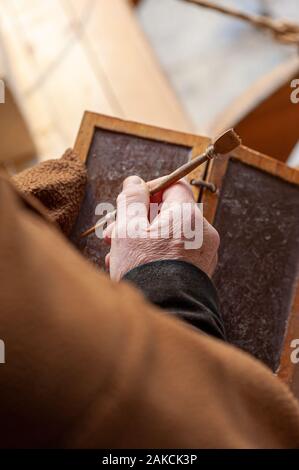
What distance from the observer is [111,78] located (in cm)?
199

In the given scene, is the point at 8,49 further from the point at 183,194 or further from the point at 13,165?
the point at 183,194

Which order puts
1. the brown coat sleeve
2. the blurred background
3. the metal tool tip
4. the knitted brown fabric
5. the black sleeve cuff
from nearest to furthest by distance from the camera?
the brown coat sleeve < the black sleeve cuff < the metal tool tip < the knitted brown fabric < the blurred background

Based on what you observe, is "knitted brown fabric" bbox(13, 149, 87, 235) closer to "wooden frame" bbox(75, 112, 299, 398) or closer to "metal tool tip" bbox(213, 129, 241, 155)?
"wooden frame" bbox(75, 112, 299, 398)

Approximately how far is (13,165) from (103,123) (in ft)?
3.22

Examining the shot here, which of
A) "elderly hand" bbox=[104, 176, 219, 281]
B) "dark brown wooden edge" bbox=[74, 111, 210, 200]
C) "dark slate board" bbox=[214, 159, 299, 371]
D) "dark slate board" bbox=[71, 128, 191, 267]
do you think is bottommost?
"dark slate board" bbox=[214, 159, 299, 371]

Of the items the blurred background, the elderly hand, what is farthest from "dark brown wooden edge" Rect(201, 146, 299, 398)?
the blurred background

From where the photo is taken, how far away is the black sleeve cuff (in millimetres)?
690

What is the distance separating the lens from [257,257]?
3.18 feet

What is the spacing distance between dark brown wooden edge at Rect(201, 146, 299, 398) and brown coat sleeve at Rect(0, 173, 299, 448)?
1.41 feet

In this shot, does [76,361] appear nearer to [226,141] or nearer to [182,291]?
[182,291]

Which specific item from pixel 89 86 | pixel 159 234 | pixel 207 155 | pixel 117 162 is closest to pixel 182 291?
pixel 159 234

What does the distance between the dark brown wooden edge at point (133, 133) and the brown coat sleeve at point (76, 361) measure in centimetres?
52

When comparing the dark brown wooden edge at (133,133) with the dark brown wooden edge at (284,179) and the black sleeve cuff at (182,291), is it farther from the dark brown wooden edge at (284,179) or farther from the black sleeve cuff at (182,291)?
the black sleeve cuff at (182,291)

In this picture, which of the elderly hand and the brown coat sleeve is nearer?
the brown coat sleeve
